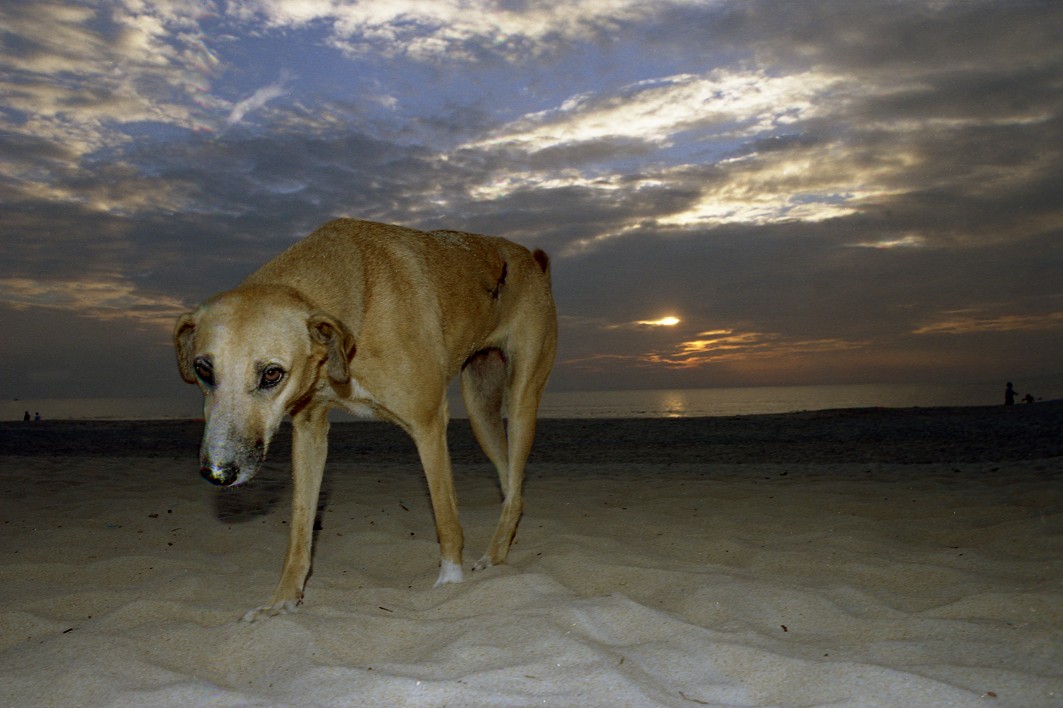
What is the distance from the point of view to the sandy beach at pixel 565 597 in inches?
103

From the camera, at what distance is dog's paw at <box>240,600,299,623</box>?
338cm

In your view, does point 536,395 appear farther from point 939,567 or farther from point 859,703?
point 859,703

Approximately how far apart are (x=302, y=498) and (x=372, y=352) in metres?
1.00

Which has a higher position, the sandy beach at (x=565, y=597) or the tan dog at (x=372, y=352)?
the tan dog at (x=372, y=352)

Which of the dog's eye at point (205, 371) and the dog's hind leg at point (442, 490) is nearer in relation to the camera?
the dog's eye at point (205, 371)

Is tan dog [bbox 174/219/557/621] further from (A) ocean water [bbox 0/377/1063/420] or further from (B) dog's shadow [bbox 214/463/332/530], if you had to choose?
(A) ocean water [bbox 0/377/1063/420]

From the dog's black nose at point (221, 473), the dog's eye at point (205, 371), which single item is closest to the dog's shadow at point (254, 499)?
the dog's eye at point (205, 371)

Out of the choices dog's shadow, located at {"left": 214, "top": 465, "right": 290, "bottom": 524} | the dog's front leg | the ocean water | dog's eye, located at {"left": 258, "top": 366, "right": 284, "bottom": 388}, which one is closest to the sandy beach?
dog's shadow, located at {"left": 214, "top": 465, "right": 290, "bottom": 524}

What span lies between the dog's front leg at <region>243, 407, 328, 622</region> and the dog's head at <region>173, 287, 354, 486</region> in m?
0.72

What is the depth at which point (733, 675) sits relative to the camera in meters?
2.71

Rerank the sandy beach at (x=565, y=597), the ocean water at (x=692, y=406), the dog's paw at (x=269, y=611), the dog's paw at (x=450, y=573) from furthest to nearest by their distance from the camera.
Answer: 1. the ocean water at (x=692, y=406)
2. the dog's paw at (x=450, y=573)
3. the dog's paw at (x=269, y=611)
4. the sandy beach at (x=565, y=597)

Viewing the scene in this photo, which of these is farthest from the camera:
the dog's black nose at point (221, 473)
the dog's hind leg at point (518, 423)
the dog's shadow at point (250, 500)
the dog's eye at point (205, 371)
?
the dog's shadow at point (250, 500)

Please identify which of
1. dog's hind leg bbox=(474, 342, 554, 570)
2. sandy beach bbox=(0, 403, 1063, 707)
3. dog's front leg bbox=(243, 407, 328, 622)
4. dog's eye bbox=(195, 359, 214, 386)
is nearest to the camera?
sandy beach bbox=(0, 403, 1063, 707)

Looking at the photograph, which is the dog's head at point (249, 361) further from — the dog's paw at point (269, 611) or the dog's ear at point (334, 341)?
the dog's paw at point (269, 611)
